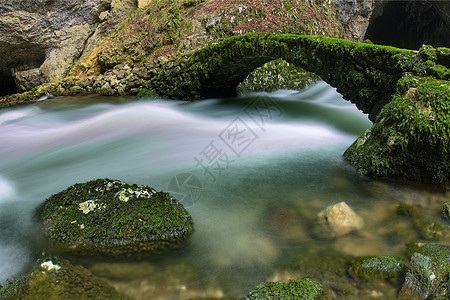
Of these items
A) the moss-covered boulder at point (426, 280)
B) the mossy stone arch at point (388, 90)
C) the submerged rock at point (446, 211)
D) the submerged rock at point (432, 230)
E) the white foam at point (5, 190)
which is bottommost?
the submerged rock at point (432, 230)

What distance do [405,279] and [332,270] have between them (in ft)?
2.24

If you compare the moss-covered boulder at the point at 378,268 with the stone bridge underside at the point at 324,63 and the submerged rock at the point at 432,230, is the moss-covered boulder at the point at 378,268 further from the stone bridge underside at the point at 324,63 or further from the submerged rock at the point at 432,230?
the stone bridge underside at the point at 324,63

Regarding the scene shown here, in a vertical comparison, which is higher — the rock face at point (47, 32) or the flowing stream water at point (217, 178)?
the rock face at point (47, 32)

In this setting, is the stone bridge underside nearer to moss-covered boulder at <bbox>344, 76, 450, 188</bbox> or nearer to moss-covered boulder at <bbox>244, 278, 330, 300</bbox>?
moss-covered boulder at <bbox>344, 76, 450, 188</bbox>

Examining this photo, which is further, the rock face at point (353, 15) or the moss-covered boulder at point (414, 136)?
the rock face at point (353, 15)

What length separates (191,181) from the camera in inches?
240

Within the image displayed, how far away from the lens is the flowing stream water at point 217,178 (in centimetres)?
382

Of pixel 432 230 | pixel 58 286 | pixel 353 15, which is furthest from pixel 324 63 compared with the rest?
pixel 353 15

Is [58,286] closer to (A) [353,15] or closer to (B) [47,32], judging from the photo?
(B) [47,32]

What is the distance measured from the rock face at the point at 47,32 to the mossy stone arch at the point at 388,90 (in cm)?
886

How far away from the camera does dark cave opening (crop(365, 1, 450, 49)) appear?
18969mm

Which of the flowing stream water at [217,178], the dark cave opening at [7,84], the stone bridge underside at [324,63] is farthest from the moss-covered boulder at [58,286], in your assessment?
the dark cave opening at [7,84]

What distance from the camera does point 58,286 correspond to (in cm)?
318

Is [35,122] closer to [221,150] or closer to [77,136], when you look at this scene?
[77,136]
